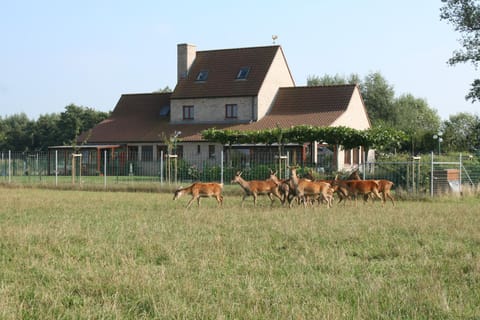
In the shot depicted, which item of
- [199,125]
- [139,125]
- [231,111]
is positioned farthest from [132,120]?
[231,111]

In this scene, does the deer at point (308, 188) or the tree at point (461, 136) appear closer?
the deer at point (308, 188)

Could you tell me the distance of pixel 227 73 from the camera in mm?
51688

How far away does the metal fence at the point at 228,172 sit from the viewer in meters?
26.0

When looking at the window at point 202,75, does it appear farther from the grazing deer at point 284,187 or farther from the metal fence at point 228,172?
the grazing deer at point 284,187

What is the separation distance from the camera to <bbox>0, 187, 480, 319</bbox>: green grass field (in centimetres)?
745

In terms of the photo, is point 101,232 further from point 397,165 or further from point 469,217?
point 397,165

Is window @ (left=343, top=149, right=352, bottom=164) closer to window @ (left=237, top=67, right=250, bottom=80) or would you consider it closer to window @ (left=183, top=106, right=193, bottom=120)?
window @ (left=237, top=67, right=250, bottom=80)

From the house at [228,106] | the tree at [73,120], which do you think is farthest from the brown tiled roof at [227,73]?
the tree at [73,120]

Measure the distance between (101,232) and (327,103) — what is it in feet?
117

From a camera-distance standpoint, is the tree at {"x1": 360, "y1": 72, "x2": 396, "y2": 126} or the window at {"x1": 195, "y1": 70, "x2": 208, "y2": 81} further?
the tree at {"x1": 360, "y1": 72, "x2": 396, "y2": 126}

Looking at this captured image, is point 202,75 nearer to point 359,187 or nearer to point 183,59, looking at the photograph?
point 183,59

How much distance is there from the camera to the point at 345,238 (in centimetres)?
1270

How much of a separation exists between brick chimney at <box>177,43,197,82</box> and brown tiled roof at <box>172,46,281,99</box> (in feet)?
1.53

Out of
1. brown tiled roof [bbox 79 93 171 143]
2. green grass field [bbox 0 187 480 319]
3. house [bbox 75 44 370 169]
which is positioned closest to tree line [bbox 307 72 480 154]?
house [bbox 75 44 370 169]
